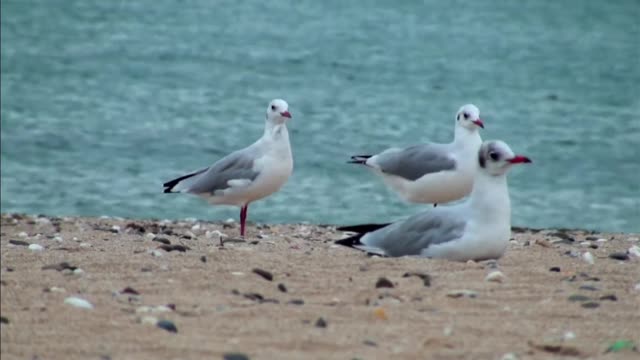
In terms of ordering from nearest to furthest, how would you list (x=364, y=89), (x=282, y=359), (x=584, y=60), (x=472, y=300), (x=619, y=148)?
1. (x=282, y=359)
2. (x=472, y=300)
3. (x=619, y=148)
4. (x=364, y=89)
5. (x=584, y=60)

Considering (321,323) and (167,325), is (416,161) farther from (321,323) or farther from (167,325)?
(167,325)

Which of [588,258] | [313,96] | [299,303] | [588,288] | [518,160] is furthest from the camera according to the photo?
[313,96]

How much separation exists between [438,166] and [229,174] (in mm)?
1351

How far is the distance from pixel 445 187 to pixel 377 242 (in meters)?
1.45

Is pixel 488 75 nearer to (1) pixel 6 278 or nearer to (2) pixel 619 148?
(2) pixel 619 148

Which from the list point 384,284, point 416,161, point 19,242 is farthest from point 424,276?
point 416,161

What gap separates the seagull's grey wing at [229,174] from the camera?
9.68m

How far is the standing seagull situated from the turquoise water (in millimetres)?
6682

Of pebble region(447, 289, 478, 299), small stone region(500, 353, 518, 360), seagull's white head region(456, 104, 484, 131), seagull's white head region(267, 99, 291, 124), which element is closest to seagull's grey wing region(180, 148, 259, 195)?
seagull's white head region(267, 99, 291, 124)

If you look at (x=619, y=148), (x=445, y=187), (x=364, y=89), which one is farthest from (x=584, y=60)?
(x=445, y=187)

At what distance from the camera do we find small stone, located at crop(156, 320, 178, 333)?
5711 millimetres

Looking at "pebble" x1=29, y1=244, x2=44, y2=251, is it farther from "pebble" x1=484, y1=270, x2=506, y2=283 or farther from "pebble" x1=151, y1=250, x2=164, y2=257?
"pebble" x1=484, y1=270, x2=506, y2=283

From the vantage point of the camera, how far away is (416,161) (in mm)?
9266

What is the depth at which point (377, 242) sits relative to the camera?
766 cm
